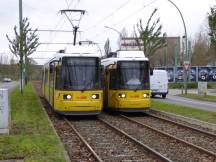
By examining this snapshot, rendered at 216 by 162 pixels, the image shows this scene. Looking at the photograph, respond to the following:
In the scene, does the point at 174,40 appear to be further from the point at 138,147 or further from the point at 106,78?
the point at 138,147

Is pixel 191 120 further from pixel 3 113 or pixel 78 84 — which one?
pixel 3 113

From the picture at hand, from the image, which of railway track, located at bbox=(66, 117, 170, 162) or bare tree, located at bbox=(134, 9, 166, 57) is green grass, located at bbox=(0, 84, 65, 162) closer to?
railway track, located at bbox=(66, 117, 170, 162)

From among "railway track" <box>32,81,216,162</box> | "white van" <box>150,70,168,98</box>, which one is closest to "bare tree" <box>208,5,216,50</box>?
"railway track" <box>32,81,216,162</box>

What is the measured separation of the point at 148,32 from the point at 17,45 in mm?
10386

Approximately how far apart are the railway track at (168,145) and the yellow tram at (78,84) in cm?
245

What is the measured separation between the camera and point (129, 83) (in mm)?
24812

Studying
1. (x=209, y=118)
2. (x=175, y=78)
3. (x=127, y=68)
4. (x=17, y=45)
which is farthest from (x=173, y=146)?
(x=175, y=78)

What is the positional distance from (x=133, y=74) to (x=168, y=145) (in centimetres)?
1061

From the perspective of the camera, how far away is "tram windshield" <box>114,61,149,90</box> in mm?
24812

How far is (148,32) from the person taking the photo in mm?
42438

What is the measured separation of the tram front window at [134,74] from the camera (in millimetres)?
24812

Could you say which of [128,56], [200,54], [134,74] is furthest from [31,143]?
[200,54]

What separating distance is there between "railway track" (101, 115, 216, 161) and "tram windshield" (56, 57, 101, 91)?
294 cm

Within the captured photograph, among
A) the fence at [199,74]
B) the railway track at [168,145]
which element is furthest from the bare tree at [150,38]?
the fence at [199,74]
